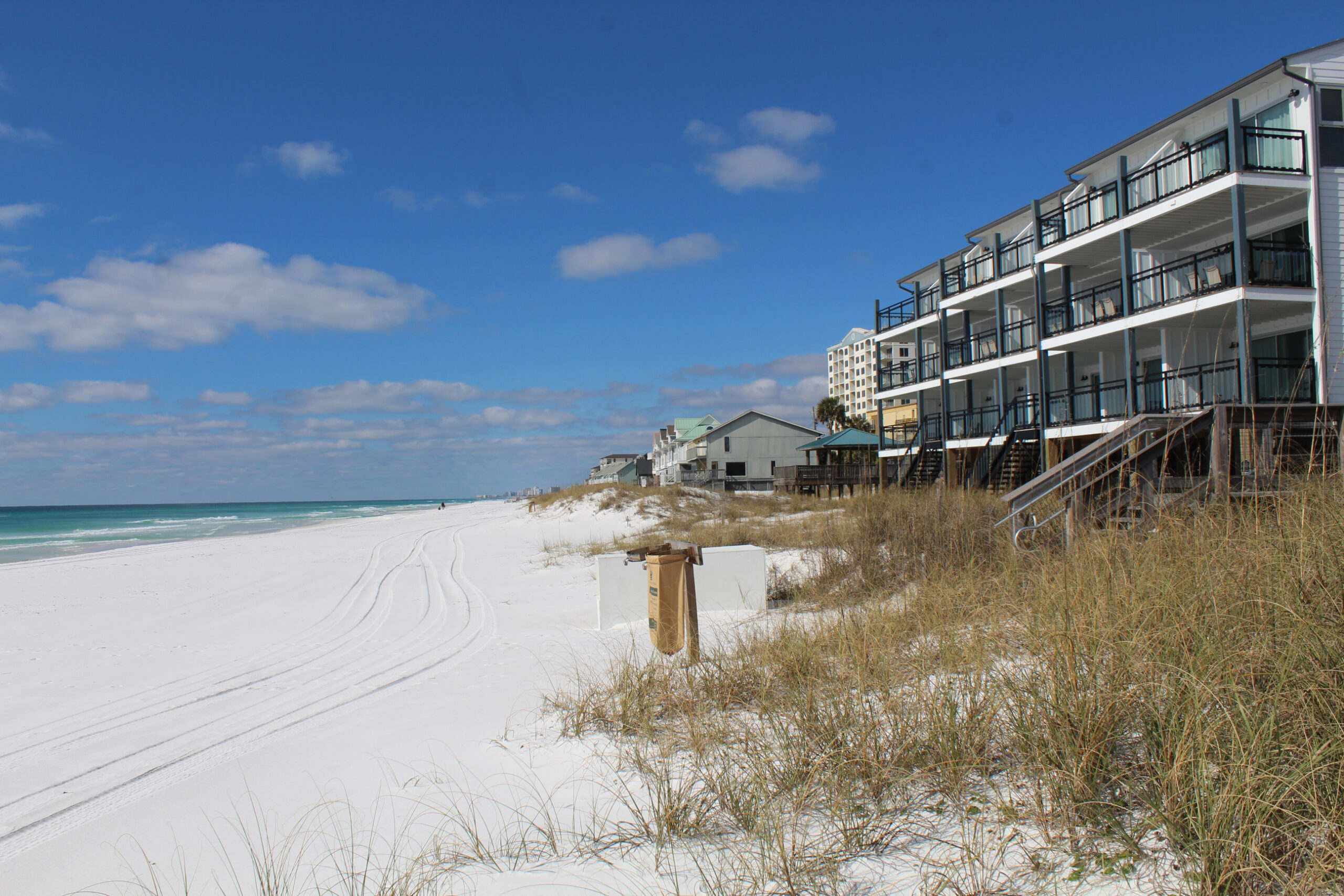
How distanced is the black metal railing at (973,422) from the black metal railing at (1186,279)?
5.91 m

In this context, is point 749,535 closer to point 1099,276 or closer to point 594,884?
point 594,884

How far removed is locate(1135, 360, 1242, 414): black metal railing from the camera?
16203 mm

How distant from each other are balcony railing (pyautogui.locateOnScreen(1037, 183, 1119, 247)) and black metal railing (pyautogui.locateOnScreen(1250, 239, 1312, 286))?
3106 mm

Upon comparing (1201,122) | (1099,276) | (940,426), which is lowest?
(940,426)

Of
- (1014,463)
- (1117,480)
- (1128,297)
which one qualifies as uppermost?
(1128,297)

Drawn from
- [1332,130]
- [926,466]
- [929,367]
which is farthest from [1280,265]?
[929,367]

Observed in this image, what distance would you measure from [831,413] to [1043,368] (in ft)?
211

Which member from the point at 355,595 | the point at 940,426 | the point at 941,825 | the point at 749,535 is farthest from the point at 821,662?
the point at 940,426

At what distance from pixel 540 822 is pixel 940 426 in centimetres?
2631

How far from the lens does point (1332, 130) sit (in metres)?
15.5

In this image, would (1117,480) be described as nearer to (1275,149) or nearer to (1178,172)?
(1275,149)

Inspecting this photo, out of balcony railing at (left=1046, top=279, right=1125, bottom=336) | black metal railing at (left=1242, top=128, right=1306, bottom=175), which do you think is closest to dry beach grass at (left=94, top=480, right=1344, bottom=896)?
black metal railing at (left=1242, top=128, right=1306, bottom=175)

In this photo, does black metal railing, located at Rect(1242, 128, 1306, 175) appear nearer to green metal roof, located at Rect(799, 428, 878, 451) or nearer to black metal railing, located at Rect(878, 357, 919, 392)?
black metal railing, located at Rect(878, 357, 919, 392)

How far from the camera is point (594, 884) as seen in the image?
2875 mm
